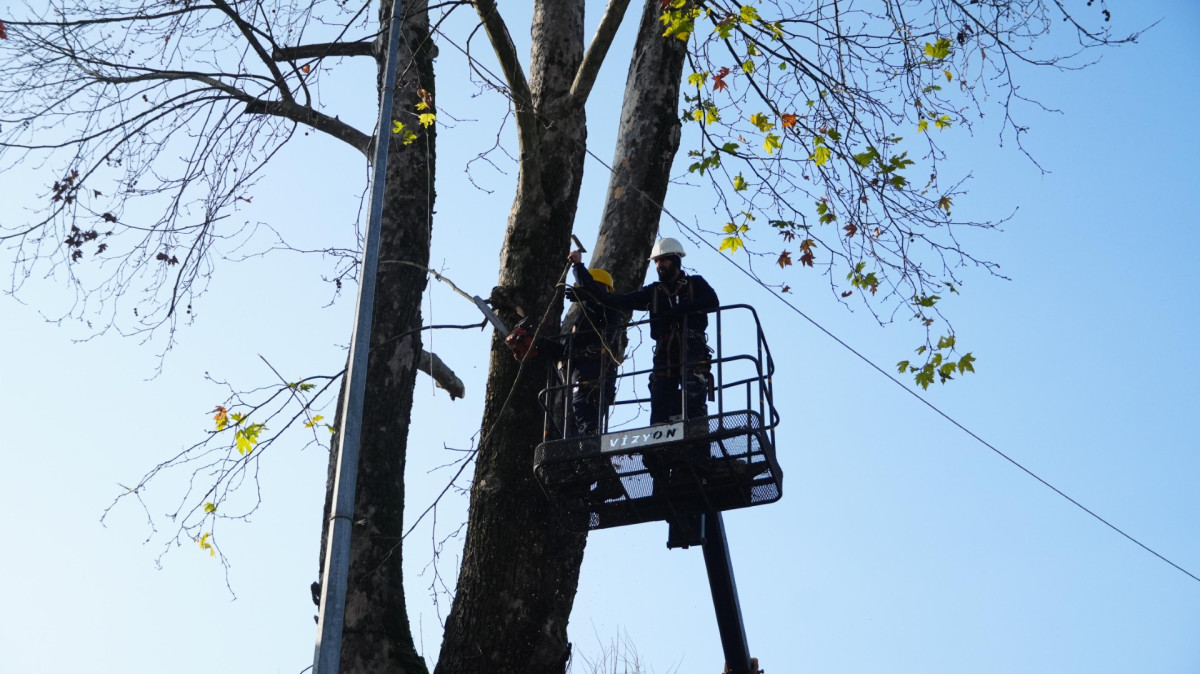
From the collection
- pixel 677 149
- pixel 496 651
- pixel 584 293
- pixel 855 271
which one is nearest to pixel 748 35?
pixel 677 149

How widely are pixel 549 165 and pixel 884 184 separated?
2.49m

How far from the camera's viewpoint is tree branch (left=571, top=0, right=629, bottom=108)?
8539 mm

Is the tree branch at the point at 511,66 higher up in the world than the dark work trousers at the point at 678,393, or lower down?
higher up

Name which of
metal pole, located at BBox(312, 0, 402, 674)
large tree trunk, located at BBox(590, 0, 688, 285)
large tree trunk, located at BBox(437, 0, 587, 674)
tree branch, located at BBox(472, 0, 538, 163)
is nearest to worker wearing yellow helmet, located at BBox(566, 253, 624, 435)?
large tree trunk, located at BBox(437, 0, 587, 674)

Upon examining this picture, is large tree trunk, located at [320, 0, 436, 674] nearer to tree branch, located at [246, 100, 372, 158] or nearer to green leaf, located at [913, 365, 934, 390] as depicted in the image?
tree branch, located at [246, 100, 372, 158]

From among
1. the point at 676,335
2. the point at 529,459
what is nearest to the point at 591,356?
the point at 676,335

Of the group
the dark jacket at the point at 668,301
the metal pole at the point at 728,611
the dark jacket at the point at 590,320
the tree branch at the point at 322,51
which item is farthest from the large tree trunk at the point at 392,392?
the metal pole at the point at 728,611

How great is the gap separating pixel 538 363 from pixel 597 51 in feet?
6.62

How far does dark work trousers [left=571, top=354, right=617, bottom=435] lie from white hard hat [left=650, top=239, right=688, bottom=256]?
786 mm

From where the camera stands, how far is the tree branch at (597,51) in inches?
336

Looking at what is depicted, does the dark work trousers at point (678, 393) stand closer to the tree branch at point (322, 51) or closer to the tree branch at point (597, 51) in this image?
the tree branch at point (597, 51)

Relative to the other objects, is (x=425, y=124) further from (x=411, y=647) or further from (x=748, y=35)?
(x=411, y=647)

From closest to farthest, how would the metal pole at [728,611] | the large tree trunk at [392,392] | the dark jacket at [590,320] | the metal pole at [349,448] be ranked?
the metal pole at [349,448], the large tree trunk at [392,392], the dark jacket at [590,320], the metal pole at [728,611]

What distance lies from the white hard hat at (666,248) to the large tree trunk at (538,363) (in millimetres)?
179
